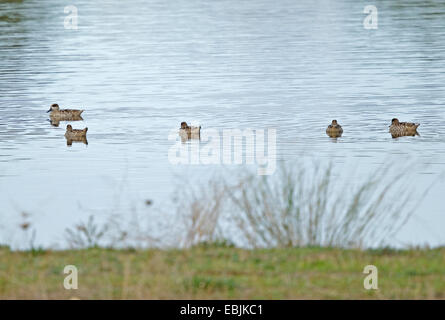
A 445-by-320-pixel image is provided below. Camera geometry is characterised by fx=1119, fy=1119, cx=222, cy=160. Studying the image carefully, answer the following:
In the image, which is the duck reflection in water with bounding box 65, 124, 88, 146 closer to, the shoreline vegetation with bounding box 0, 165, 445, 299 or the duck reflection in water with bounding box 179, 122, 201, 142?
the duck reflection in water with bounding box 179, 122, 201, 142

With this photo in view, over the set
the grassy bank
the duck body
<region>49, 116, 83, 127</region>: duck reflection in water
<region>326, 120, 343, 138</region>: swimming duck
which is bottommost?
the grassy bank

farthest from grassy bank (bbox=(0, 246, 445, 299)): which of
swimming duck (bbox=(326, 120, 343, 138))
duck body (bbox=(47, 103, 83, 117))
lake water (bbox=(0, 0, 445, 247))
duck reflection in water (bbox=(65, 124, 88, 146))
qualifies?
duck body (bbox=(47, 103, 83, 117))

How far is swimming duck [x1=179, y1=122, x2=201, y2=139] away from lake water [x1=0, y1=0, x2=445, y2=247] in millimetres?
428

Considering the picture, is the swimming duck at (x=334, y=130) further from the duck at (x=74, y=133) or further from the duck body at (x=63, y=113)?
the duck body at (x=63, y=113)

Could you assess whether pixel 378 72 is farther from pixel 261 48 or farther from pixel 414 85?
pixel 261 48

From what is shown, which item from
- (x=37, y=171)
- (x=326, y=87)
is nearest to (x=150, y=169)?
(x=37, y=171)

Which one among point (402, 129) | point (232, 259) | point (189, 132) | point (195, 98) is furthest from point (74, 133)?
point (232, 259)

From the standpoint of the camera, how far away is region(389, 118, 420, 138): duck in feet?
80.8

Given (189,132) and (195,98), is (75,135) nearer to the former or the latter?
(189,132)

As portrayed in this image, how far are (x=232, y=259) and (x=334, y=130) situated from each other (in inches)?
512

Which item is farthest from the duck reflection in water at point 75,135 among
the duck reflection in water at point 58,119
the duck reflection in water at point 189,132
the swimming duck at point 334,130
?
the swimming duck at point 334,130

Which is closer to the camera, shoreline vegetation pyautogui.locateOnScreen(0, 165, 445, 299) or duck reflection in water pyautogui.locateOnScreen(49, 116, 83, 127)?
shoreline vegetation pyautogui.locateOnScreen(0, 165, 445, 299)
